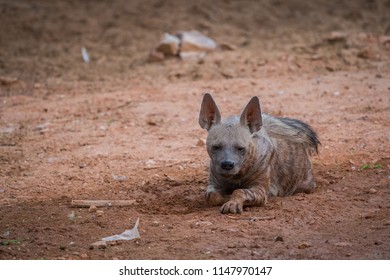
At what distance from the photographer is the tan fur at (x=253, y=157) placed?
676 cm

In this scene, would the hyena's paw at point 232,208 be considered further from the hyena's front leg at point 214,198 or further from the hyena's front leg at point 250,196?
the hyena's front leg at point 214,198

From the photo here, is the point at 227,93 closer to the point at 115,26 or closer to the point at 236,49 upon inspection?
the point at 236,49

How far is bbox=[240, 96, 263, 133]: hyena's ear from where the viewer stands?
691cm

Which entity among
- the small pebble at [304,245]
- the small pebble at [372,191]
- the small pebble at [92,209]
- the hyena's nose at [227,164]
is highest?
the hyena's nose at [227,164]

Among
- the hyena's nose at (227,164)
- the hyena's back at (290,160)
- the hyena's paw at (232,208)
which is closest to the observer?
the hyena's paw at (232,208)

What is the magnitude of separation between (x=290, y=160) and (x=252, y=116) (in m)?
0.75

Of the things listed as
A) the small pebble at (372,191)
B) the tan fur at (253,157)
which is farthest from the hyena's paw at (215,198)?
the small pebble at (372,191)

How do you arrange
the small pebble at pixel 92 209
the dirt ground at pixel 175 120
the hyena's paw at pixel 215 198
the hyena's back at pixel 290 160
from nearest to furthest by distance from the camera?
the dirt ground at pixel 175 120
the small pebble at pixel 92 209
the hyena's paw at pixel 215 198
the hyena's back at pixel 290 160

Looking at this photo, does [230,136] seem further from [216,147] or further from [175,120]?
[175,120]

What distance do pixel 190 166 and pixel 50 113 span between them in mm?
3089

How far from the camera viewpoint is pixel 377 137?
28.1 ft

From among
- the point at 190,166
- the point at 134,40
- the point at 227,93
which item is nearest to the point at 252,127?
the point at 190,166

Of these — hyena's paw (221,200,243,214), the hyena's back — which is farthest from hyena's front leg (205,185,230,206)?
the hyena's back

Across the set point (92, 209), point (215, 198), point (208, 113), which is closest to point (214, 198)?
point (215, 198)
